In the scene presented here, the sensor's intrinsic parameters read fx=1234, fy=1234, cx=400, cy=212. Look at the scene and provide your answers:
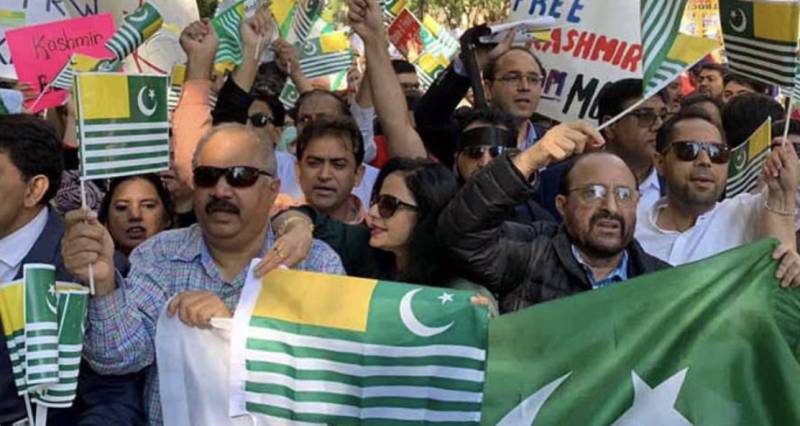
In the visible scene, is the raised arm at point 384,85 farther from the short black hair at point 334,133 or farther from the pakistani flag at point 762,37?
the pakistani flag at point 762,37

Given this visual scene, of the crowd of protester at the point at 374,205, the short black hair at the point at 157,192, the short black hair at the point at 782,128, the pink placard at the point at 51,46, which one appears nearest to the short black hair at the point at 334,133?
the crowd of protester at the point at 374,205

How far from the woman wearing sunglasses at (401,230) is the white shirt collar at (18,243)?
77cm

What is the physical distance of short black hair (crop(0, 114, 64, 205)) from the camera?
3639 mm

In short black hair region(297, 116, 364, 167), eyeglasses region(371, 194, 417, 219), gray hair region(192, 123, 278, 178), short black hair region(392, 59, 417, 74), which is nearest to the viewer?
gray hair region(192, 123, 278, 178)

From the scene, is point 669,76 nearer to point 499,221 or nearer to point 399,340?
point 499,221

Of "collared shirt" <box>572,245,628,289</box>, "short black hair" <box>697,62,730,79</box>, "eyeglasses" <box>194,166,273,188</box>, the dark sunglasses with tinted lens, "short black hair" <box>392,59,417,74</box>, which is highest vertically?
"short black hair" <box>697,62,730,79</box>

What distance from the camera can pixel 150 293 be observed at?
144 inches

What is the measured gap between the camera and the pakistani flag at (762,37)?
4.50m

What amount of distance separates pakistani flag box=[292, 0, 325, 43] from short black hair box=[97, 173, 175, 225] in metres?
2.22

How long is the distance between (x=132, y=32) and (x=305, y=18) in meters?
1.88

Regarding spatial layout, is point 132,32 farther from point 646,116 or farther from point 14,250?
point 646,116

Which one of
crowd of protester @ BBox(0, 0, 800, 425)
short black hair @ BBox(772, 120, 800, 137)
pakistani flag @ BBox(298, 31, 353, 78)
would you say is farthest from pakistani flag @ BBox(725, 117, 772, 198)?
pakistani flag @ BBox(298, 31, 353, 78)

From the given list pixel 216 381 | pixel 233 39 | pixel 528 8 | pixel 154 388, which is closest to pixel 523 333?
pixel 216 381

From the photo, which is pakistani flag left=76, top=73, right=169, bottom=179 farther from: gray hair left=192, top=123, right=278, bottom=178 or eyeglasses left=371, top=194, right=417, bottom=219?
eyeglasses left=371, top=194, right=417, bottom=219
